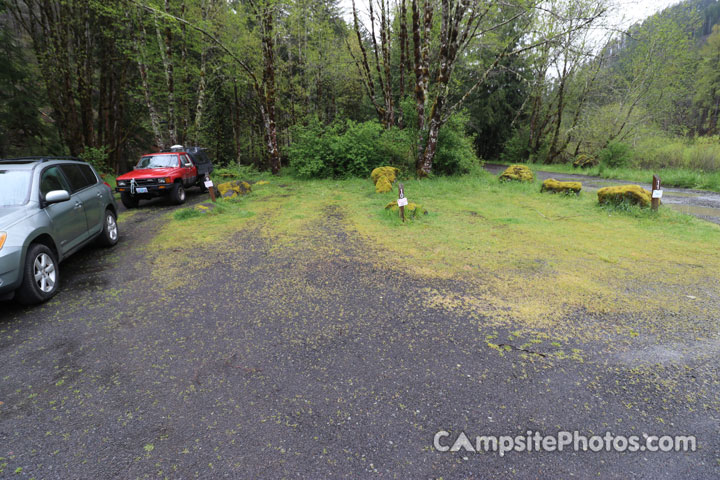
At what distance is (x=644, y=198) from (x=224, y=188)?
42.5 feet

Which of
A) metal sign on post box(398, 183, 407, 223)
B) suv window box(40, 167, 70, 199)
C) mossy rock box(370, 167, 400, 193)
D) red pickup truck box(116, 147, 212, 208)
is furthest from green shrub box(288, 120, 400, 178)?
suv window box(40, 167, 70, 199)

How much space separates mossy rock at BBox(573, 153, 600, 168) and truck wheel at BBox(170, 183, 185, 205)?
24.8 metres

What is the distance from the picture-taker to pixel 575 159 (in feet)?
79.0

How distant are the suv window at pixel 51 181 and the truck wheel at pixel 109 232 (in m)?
1.10

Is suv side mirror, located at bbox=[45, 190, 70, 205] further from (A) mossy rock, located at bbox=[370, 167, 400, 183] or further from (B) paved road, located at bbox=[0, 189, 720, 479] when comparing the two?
(A) mossy rock, located at bbox=[370, 167, 400, 183]

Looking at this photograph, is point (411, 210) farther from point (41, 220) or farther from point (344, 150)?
point (344, 150)

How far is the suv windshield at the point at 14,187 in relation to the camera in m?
4.31

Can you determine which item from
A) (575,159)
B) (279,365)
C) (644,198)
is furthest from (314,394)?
(575,159)

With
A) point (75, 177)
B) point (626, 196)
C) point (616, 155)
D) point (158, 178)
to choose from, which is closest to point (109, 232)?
point (75, 177)

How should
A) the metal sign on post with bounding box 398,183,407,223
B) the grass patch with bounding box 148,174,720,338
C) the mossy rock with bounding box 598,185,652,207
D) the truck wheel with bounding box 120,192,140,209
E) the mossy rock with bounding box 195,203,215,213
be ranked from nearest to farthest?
the grass patch with bounding box 148,174,720,338, the metal sign on post with bounding box 398,183,407,223, the mossy rock with bounding box 598,185,652,207, the mossy rock with bounding box 195,203,215,213, the truck wheel with bounding box 120,192,140,209

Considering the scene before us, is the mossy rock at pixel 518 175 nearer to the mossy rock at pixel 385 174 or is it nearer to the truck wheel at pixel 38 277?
the mossy rock at pixel 385 174

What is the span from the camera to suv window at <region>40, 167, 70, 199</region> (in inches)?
185

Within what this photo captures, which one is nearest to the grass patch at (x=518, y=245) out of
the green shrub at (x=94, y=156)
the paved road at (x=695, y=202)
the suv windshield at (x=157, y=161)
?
the paved road at (x=695, y=202)

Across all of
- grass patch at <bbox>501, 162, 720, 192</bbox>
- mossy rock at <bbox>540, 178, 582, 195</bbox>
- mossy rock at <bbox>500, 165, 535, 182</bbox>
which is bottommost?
grass patch at <bbox>501, 162, 720, 192</bbox>
